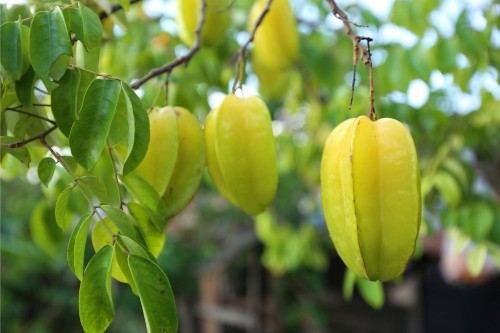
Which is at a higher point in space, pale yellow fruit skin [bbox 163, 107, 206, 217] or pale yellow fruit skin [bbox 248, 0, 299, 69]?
pale yellow fruit skin [bbox 163, 107, 206, 217]

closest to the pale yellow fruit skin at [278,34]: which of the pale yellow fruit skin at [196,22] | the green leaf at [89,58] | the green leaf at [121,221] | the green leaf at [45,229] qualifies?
the pale yellow fruit skin at [196,22]

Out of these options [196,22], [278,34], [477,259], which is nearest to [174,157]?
[196,22]

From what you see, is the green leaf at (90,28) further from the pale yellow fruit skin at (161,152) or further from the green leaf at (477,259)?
the green leaf at (477,259)

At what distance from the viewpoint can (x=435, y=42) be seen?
1.74m

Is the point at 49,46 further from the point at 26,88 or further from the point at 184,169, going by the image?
the point at 184,169

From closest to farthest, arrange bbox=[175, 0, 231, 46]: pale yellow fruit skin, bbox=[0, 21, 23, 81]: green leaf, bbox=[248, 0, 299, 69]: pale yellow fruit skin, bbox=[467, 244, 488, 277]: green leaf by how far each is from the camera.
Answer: bbox=[0, 21, 23, 81]: green leaf < bbox=[175, 0, 231, 46]: pale yellow fruit skin < bbox=[248, 0, 299, 69]: pale yellow fruit skin < bbox=[467, 244, 488, 277]: green leaf

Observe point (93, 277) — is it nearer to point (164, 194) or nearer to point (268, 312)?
point (164, 194)

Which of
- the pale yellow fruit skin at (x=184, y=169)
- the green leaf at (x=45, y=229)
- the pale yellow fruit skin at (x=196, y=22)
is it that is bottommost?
the green leaf at (x=45, y=229)

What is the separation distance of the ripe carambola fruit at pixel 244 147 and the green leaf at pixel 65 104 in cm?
19

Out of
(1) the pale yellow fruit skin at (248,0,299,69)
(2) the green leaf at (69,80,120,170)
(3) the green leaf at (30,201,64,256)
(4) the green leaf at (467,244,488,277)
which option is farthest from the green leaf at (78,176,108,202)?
(4) the green leaf at (467,244,488,277)

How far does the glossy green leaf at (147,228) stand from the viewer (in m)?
0.77

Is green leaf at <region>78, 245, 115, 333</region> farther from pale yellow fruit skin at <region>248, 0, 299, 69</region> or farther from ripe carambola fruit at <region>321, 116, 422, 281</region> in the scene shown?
pale yellow fruit skin at <region>248, 0, 299, 69</region>

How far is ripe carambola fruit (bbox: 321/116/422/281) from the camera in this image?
0.69m

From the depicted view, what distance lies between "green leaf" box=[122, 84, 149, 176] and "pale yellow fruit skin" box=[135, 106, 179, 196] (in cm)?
11
